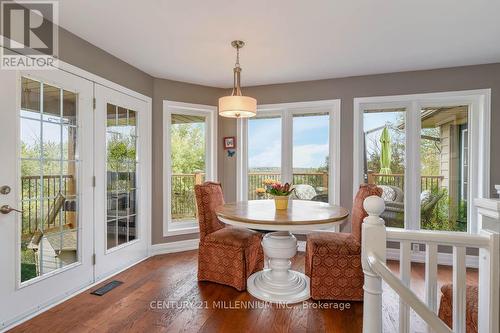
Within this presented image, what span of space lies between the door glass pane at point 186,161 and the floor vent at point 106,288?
128 centimetres

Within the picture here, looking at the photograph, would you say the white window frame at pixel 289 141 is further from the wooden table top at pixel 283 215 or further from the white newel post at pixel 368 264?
the white newel post at pixel 368 264

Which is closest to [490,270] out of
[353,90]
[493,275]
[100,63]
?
[493,275]

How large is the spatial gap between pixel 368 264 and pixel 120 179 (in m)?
2.90

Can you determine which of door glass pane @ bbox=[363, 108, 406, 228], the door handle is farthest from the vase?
the door handle

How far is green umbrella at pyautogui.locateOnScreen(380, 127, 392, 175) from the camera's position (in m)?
3.57

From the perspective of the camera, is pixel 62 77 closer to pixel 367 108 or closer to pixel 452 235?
pixel 452 235

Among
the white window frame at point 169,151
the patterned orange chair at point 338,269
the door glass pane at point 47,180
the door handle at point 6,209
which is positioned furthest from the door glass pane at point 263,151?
the door handle at point 6,209

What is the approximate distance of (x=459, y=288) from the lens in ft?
3.36

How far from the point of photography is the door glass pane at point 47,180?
2.12m

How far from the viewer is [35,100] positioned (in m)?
2.18

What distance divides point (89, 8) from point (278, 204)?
2244 mm

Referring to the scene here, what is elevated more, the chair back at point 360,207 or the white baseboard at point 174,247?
the chair back at point 360,207

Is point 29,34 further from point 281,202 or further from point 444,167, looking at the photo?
point 444,167

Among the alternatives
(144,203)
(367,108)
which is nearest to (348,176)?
(367,108)
